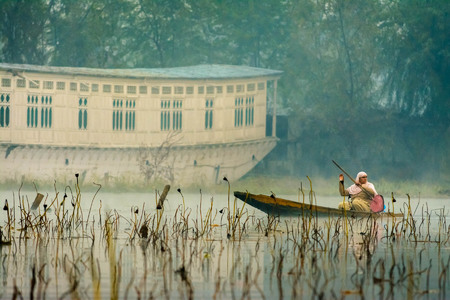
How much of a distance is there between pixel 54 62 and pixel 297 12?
23.9 ft

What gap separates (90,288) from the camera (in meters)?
10.3

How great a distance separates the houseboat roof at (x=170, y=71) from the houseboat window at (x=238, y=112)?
0.77 metres

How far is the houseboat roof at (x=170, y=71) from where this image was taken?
32.6 meters

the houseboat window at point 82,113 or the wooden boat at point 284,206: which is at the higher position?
the houseboat window at point 82,113

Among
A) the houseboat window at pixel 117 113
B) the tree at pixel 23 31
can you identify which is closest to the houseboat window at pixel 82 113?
the houseboat window at pixel 117 113

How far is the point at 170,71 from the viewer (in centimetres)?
3384

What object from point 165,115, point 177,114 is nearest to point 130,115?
point 165,115

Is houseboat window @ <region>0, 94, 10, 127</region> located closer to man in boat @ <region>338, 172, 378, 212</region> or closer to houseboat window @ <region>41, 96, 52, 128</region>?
houseboat window @ <region>41, 96, 52, 128</region>

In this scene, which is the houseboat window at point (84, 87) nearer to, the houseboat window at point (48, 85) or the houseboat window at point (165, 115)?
the houseboat window at point (48, 85)

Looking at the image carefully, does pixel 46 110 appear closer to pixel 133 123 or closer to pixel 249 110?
pixel 133 123

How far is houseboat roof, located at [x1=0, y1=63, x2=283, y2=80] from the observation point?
107 feet

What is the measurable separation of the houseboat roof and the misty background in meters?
0.41

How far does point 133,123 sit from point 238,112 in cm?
308

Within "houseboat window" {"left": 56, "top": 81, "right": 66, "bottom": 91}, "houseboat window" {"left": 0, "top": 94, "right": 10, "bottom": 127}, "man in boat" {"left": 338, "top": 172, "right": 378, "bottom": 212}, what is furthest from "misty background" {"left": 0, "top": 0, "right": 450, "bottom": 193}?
"man in boat" {"left": 338, "top": 172, "right": 378, "bottom": 212}
